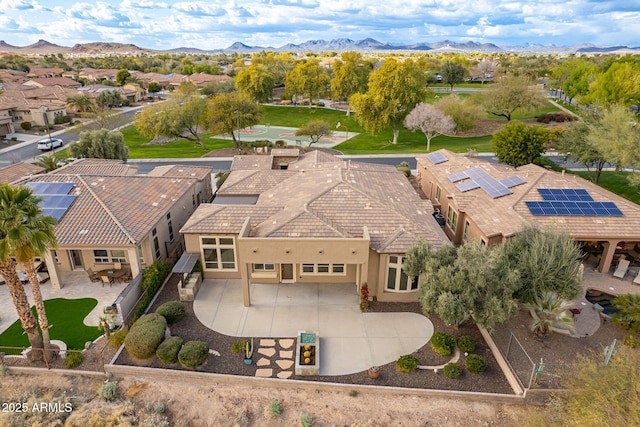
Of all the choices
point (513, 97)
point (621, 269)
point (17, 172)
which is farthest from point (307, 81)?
point (621, 269)

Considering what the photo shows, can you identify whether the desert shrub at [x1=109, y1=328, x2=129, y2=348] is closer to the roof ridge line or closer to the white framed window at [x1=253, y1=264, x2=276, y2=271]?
the roof ridge line

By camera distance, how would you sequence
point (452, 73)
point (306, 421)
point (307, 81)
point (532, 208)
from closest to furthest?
point (306, 421), point (532, 208), point (307, 81), point (452, 73)

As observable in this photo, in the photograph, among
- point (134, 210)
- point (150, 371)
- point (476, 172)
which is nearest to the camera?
point (150, 371)

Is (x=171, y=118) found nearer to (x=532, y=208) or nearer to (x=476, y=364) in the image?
(x=532, y=208)

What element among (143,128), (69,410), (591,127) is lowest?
(69,410)

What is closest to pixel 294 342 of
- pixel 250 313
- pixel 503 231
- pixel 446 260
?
pixel 250 313

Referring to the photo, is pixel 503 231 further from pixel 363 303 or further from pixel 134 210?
pixel 134 210

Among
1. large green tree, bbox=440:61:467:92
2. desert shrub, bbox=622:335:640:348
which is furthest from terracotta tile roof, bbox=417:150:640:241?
large green tree, bbox=440:61:467:92
